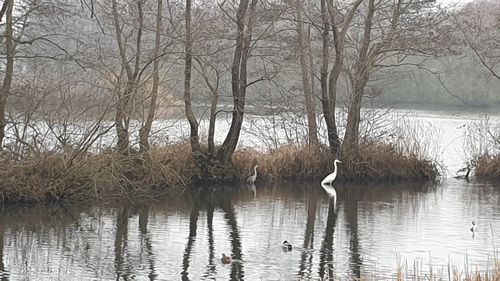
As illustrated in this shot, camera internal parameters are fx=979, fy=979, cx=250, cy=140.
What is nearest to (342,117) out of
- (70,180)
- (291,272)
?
(70,180)

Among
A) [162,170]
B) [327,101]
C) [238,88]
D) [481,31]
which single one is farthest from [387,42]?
[162,170]

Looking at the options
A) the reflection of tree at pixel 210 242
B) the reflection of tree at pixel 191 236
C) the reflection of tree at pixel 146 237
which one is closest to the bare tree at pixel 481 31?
the reflection of tree at pixel 210 242

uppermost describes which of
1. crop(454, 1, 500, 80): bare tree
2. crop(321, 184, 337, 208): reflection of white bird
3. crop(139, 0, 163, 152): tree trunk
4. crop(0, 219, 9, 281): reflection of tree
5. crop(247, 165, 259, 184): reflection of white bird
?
crop(454, 1, 500, 80): bare tree

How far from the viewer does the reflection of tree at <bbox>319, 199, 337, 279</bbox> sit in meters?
12.3

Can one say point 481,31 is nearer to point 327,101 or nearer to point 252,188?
point 327,101

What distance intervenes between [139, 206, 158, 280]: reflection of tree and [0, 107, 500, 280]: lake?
2 cm

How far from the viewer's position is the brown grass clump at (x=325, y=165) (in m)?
22.2

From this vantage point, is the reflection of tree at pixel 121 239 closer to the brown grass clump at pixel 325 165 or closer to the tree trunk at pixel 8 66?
the tree trunk at pixel 8 66

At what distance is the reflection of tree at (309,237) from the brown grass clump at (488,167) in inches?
223

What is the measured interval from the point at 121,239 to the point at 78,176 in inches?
141

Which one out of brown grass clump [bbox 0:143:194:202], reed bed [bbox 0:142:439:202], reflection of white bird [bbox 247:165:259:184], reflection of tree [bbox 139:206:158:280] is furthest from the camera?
reflection of white bird [bbox 247:165:259:184]

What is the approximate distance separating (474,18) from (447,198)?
576 cm

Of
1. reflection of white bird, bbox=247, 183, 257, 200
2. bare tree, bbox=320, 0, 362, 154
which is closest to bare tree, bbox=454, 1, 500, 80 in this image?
bare tree, bbox=320, 0, 362, 154

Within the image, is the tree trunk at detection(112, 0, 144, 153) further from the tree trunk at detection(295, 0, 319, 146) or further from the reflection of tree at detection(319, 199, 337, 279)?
the reflection of tree at detection(319, 199, 337, 279)
